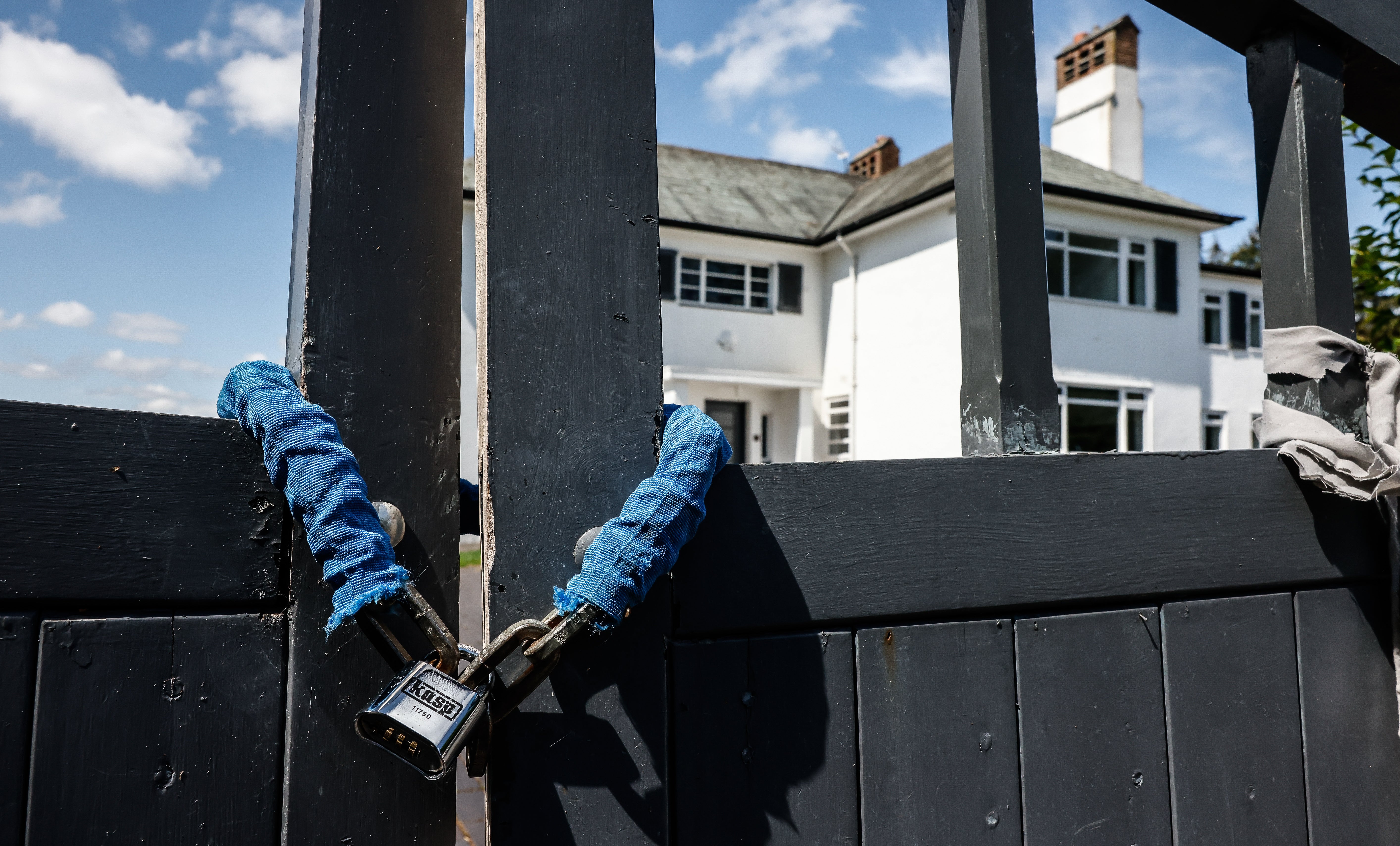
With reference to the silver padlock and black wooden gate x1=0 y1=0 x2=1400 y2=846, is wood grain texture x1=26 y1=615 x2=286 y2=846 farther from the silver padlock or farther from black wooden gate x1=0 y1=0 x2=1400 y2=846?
the silver padlock

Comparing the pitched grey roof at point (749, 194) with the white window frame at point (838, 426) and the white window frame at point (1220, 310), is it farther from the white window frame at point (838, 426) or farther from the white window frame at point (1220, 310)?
the white window frame at point (1220, 310)

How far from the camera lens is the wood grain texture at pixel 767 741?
1.01 metres

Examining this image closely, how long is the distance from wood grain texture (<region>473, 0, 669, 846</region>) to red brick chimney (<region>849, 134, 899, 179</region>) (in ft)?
59.9

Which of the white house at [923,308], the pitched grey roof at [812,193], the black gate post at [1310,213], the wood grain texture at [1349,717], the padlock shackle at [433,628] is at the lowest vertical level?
the wood grain texture at [1349,717]

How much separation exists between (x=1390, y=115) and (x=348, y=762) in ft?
6.59

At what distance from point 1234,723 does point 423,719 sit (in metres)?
1.16

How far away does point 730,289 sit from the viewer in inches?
572

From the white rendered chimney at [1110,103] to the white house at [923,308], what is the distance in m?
0.04

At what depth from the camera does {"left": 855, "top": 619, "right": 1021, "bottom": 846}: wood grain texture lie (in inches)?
43.2

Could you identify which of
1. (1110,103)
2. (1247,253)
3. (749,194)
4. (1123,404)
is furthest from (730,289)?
(1247,253)

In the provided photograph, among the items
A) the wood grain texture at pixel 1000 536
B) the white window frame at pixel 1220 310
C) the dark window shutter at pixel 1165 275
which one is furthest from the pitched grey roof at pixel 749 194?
the wood grain texture at pixel 1000 536

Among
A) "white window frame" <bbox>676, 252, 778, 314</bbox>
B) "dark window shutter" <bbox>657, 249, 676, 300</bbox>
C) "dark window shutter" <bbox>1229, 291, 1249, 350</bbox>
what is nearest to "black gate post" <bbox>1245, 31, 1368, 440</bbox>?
"dark window shutter" <bbox>657, 249, 676, 300</bbox>

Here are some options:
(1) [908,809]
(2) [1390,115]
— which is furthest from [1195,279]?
(1) [908,809]

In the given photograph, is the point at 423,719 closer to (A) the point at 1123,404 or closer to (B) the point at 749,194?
(A) the point at 1123,404
